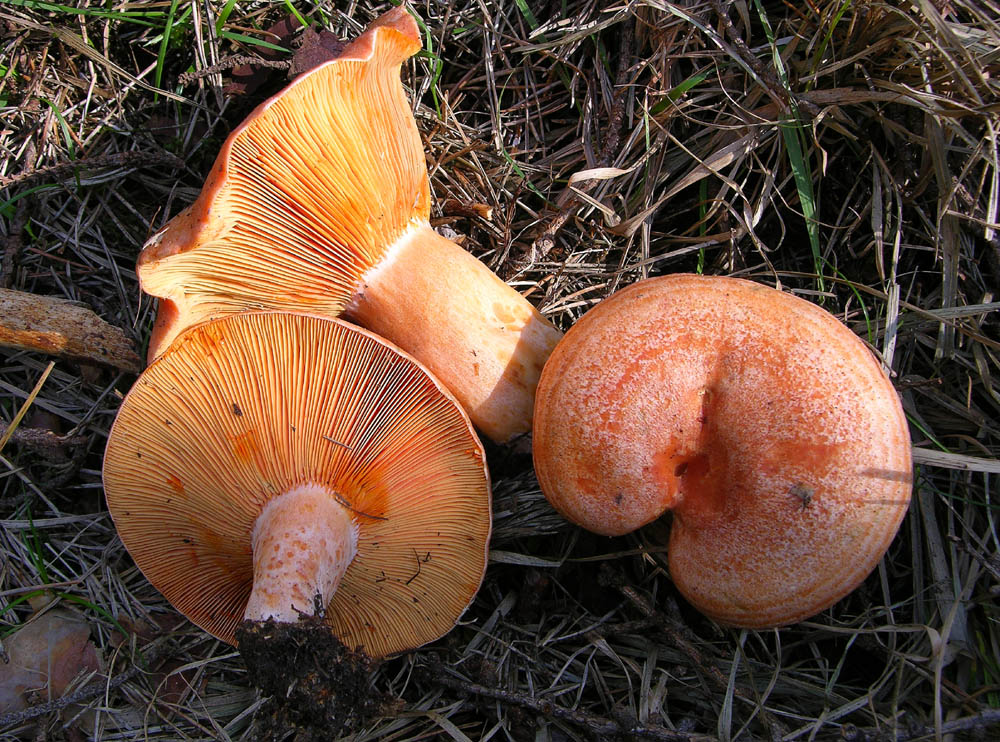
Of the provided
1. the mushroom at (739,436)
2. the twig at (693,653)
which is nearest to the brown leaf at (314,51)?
the mushroom at (739,436)

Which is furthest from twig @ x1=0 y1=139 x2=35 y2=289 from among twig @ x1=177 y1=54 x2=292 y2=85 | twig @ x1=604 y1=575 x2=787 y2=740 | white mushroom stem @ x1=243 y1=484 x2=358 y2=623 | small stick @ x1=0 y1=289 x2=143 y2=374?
twig @ x1=604 y1=575 x2=787 y2=740

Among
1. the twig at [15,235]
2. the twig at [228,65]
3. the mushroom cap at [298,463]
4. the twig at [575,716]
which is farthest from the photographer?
the twig at [15,235]

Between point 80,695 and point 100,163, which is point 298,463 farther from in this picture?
point 100,163

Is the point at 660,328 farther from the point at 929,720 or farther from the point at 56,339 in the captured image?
the point at 56,339

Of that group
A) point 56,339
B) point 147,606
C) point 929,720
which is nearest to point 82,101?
point 56,339

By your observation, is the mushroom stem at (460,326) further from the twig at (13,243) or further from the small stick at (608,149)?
the twig at (13,243)

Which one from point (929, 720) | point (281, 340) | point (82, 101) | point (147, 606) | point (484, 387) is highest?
point (82, 101)
